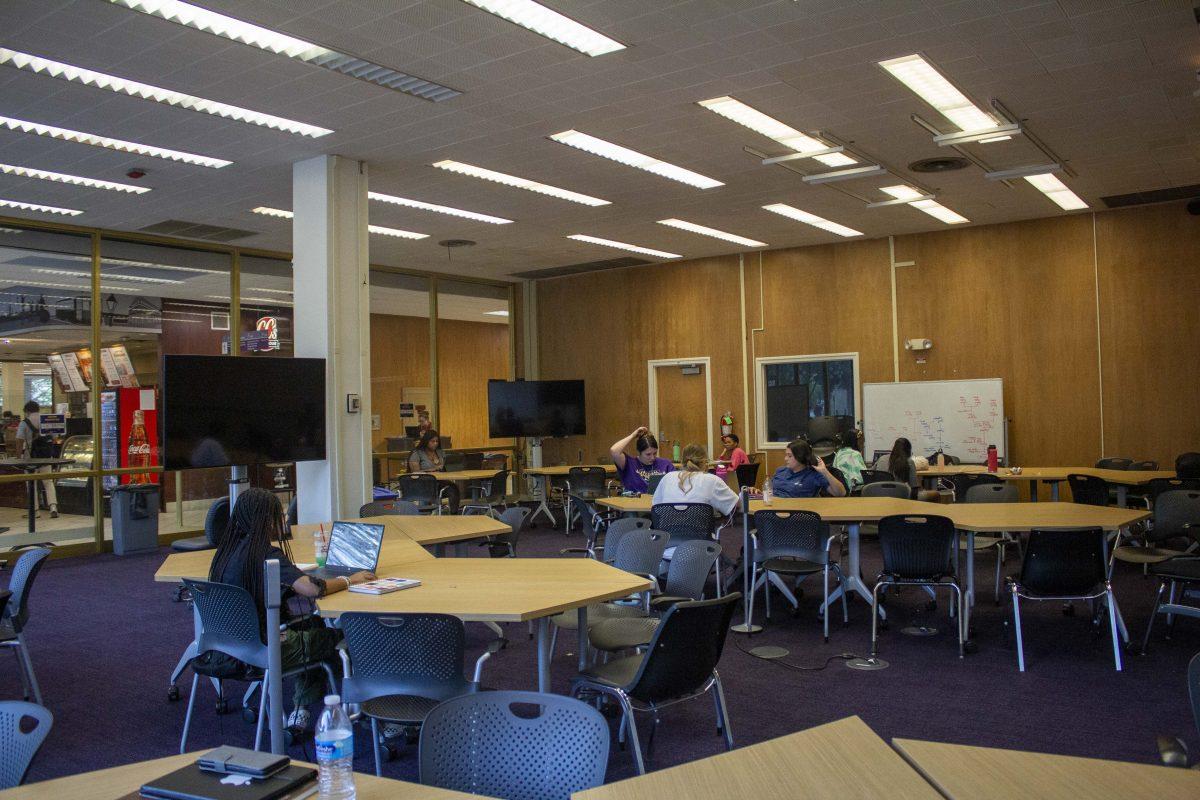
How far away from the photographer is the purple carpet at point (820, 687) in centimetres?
426

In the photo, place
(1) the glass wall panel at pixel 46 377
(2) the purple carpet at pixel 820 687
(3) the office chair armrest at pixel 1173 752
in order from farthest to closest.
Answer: (1) the glass wall panel at pixel 46 377 → (2) the purple carpet at pixel 820 687 → (3) the office chair armrest at pixel 1173 752

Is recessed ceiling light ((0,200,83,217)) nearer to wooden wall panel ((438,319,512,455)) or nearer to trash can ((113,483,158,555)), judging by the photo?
trash can ((113,483,158,555))

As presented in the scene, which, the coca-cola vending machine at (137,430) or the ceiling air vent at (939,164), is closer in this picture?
the ceiling air vent at (939,164)

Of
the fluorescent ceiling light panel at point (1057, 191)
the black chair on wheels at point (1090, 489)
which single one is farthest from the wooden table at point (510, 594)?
the fluorescent ceiling light panel at point (1057, 191)

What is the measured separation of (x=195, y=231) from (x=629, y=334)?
6514mm

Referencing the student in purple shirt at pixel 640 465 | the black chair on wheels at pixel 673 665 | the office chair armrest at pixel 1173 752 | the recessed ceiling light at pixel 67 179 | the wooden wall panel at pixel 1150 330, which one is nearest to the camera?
the office chair armrest at pixel 1173 752

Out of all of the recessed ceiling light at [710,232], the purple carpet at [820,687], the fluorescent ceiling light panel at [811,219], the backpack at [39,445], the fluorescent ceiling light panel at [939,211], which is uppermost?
the recessed ceiling light at [710,232]

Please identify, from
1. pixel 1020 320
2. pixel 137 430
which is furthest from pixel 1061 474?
pixel 137 430

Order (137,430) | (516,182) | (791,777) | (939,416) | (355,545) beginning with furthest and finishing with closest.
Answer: (939,416) < (137,430) < (516,182) < (355,545) < (791,777)

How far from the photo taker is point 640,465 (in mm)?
9477

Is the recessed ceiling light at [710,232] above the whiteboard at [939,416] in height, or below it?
above

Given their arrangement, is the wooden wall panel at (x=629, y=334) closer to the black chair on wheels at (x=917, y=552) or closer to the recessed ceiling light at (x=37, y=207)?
the recessed ceiling light at (x=37, y=207)

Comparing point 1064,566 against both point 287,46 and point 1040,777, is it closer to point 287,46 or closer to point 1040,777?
point 1040,777

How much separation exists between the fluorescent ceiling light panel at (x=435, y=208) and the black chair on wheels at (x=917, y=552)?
588 cm
